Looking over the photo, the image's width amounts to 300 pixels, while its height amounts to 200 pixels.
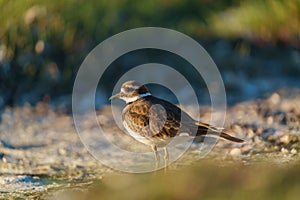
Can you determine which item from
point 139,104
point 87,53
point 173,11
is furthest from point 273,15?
point 139,104

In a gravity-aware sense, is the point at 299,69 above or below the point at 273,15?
below

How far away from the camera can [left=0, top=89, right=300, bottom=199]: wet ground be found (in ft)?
31.0

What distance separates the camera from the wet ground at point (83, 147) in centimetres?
944

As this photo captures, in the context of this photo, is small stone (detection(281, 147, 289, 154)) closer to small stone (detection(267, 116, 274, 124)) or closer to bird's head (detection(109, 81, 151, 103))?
small stone (detection(267, 116, 274, 124))

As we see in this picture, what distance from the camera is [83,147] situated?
11.0 m

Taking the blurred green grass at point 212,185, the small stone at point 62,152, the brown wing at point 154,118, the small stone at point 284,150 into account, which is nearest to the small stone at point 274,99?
the small stone at point 284,150

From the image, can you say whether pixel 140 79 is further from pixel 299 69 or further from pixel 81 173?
pixel 81 173

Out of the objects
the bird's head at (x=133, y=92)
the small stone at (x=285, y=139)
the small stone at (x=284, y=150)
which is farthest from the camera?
the small stone at (x=285, y=139)

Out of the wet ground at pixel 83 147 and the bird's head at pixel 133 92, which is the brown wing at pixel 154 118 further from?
the wet ground at pixel 83 147

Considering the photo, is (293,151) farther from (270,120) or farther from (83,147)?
(83,147)

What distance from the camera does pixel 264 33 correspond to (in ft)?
45.2

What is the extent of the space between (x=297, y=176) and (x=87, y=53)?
6.30 metres

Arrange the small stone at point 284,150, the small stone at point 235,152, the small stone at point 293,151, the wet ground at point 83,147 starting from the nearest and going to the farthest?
the wet ground at point 83,147, the small stone at point 293,151, the small stone at point 284,150, the small stone at point 235,152

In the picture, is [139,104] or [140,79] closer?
[139,104]
